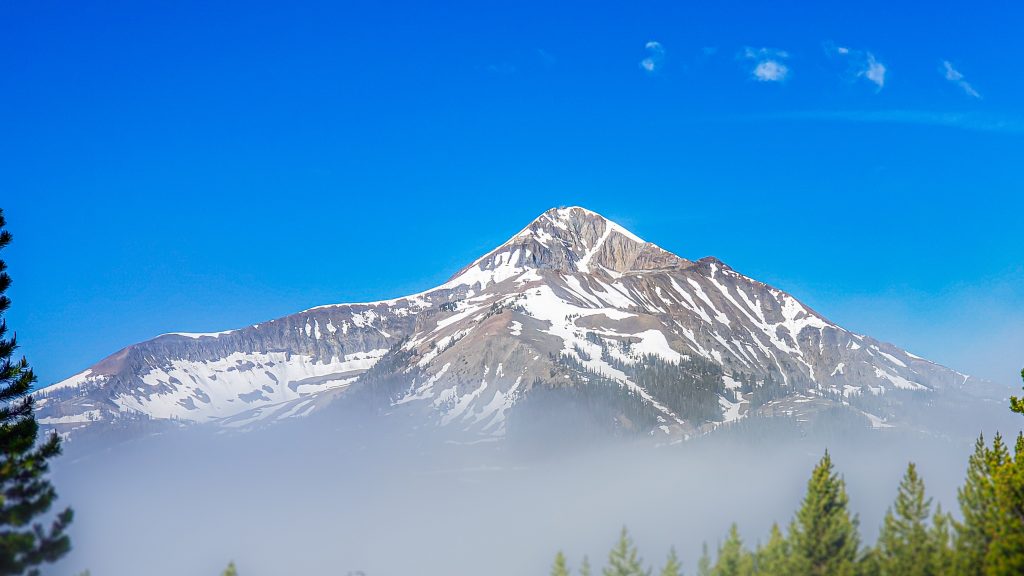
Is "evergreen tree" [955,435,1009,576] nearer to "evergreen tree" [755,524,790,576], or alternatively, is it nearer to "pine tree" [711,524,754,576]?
"evergreen tree" [755,524,790,576]

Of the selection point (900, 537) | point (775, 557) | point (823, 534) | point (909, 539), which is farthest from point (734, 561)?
point (909, 539)

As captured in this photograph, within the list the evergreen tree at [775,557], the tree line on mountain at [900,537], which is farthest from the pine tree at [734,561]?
the evergreen tree at [775,557]

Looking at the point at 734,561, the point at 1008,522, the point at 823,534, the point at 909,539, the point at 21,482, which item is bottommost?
the point at 734,561

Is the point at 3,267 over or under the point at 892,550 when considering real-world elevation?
over

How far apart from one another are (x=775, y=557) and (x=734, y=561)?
393 cm

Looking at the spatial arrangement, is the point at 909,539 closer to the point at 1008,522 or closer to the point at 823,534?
the point at 823,534

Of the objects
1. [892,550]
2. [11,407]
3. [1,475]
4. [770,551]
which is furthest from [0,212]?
[892,550]

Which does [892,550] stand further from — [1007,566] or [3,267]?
[3,267]

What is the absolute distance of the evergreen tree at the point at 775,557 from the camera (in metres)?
69.9

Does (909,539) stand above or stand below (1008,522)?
below

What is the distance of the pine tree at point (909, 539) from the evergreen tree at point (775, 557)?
648cm

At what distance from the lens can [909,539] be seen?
68375 mm

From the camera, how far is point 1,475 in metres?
48.8

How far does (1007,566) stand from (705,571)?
2659 cm
